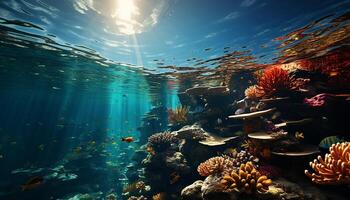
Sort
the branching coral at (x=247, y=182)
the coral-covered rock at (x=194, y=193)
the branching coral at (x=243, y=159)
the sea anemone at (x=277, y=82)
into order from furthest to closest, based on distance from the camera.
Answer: the sea anemone at (x=277, y=82) → the branching coral at (x=243, y=159) → the coral-covered rock at (x=194, y=193) → the branching coral at (x=247, y=182)

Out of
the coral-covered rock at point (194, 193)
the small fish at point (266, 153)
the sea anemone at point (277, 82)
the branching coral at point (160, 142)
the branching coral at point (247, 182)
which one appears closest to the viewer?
the branching coral at point (247, 182)

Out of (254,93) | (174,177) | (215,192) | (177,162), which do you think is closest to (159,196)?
(174,177)

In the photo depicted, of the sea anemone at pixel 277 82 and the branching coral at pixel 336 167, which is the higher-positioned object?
the sea anemone at pixel 277 82

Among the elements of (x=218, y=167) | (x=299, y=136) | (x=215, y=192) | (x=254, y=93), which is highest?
(x=254, y=93)

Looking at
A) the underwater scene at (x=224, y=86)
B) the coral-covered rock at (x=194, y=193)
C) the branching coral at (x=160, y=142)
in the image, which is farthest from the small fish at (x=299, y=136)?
the branching coral at (x=160, y=142)

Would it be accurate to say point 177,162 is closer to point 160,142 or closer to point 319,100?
point 160,142

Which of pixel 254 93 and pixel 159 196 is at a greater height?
pixel 254 93

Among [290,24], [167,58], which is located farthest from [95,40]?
[290,24]

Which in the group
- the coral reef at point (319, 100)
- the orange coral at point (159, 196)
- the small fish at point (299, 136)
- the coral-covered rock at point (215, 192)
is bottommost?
the orange coral at point (159, 196)

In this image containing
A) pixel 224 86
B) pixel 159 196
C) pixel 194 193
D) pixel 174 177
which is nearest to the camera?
pixel 194 193

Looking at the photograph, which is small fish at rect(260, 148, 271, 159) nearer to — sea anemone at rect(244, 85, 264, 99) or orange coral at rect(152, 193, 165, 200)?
sea anemone at rect(244, 85, 264, 99)

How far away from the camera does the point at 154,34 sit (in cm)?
1221

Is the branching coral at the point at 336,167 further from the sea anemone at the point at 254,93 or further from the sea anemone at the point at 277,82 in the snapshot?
the sea anemone at the point at 254,93

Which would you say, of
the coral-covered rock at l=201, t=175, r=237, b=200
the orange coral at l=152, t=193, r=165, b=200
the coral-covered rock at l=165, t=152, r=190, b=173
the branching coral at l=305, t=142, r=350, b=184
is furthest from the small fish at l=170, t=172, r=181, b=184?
the branching coral at l=305, t=142, r=350, b=184
